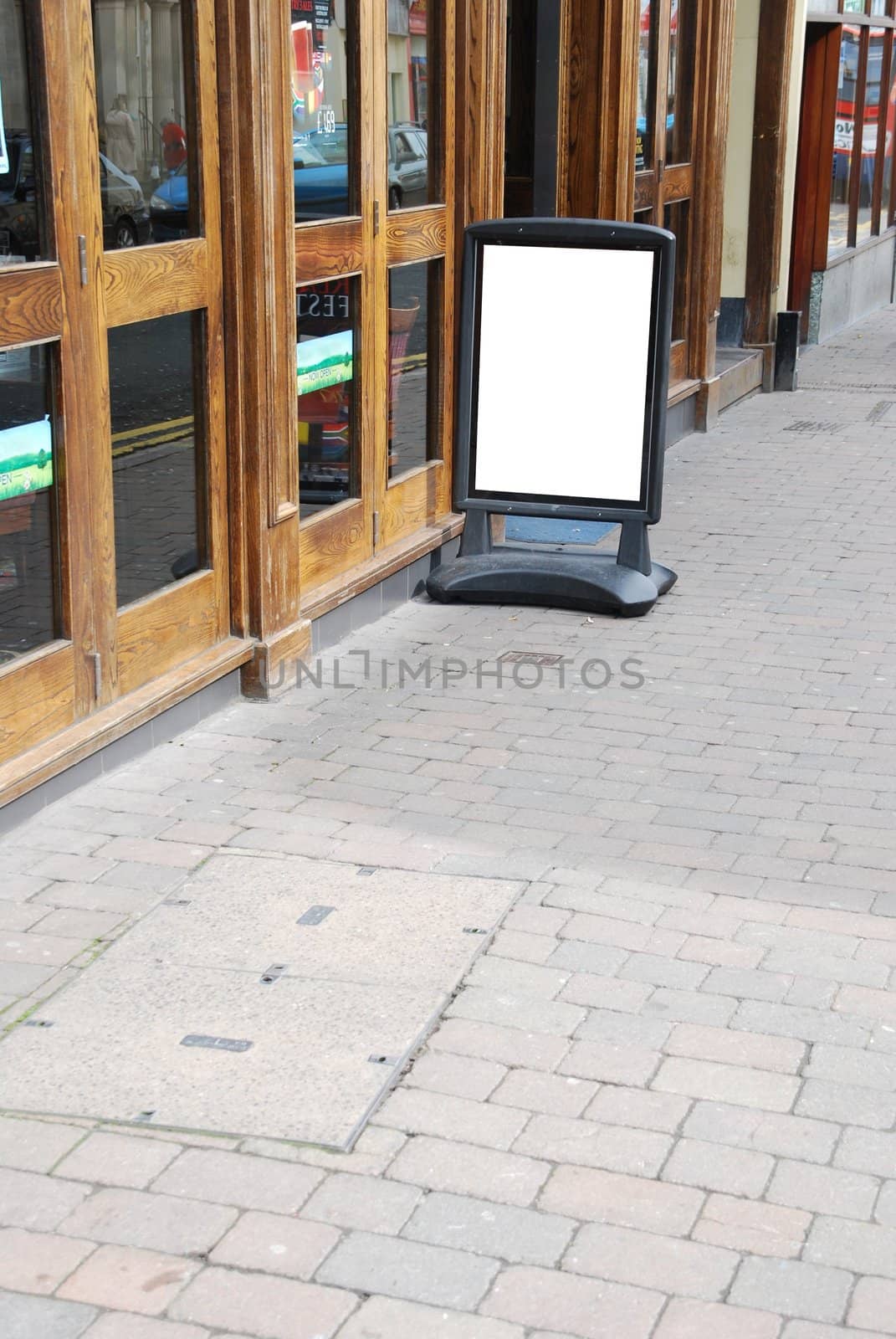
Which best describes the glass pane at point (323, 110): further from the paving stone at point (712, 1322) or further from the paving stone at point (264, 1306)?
the paving stone at point (712, 1322)

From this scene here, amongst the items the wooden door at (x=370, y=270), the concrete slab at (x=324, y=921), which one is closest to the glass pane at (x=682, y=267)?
the wooden door at (x=370, y=270)

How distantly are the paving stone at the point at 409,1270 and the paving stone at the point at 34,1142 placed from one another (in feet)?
2.08

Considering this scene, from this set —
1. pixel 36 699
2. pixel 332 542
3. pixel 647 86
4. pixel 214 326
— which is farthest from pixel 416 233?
pixel 647 86

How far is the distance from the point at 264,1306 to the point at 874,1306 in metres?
1.07

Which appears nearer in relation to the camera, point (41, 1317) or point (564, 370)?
point (41, 1317)

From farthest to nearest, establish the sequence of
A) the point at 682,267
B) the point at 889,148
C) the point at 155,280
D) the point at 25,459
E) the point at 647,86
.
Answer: the point at 889,148
the point at 682,267
the point at 647,86
the point at 155,280
the point at 25,459

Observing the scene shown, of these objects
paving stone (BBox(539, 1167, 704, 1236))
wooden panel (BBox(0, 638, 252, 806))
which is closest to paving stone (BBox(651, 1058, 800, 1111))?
paving stone (BBox(539, 1167, 704, 1236))

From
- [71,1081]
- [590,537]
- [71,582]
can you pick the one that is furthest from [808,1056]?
[590,537]

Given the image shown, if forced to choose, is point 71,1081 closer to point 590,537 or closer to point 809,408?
point 590,537

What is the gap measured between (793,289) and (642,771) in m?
11.7

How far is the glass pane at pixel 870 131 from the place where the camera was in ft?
59.2

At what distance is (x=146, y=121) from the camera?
5461 mm

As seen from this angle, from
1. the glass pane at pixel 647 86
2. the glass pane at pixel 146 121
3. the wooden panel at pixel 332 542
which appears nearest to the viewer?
the glass pane at pixel 146 121

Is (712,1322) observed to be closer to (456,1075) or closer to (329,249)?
(456,1075)
